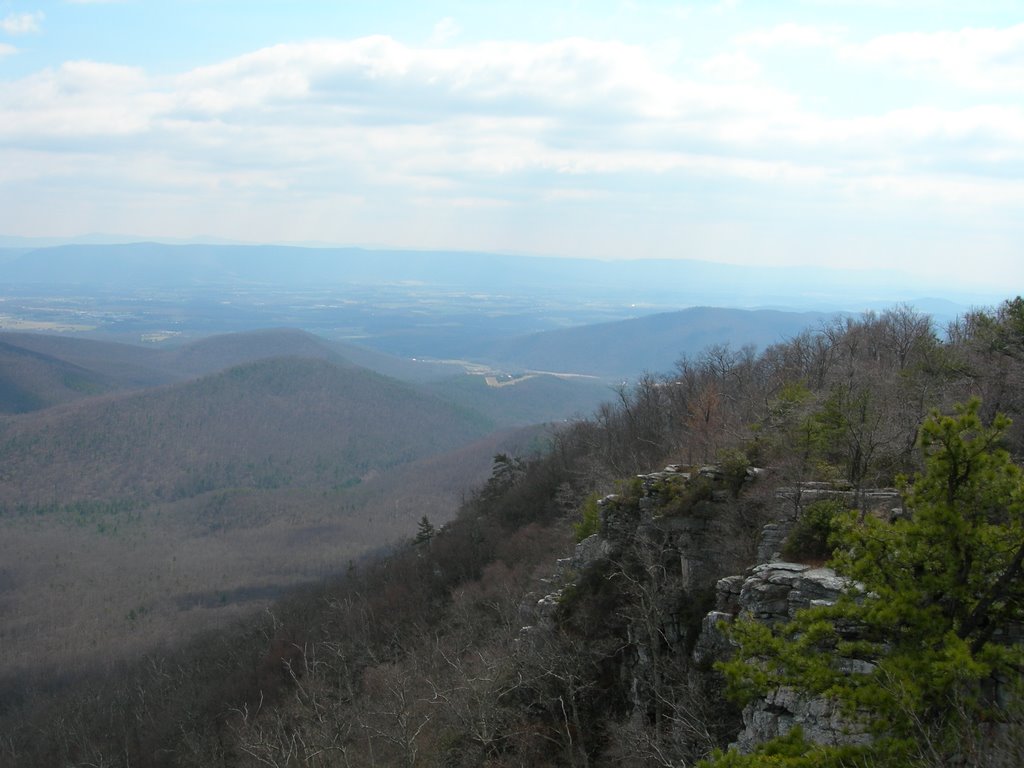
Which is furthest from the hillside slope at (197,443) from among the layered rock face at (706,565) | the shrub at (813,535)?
the shrub at (813,535)

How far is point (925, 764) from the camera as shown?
10250 millimetres

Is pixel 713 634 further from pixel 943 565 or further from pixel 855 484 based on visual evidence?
pixel 943 565

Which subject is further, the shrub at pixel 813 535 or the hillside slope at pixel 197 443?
the hillside slope at pixel 197 443

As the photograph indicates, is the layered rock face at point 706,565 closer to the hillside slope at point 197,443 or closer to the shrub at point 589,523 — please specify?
the shrub at point 589,523

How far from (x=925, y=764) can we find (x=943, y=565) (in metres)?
2.74

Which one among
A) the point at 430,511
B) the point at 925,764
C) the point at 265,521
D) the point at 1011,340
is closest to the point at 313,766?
the point at 925,764

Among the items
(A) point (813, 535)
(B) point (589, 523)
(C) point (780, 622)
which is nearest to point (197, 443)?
(B) point (589, 523)

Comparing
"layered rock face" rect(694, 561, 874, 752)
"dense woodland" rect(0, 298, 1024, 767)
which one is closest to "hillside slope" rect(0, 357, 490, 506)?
"dense woodland" rect(0, 298, 1024, 767)

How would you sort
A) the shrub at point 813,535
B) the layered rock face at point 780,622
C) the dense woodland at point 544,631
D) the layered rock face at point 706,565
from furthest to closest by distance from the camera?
1. the dense woodland at point 544,631
2. the shrub at point 813,535
3. the layered rock face at point 706,565
4. the layered rock face at point 780,622

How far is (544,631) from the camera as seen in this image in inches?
1054

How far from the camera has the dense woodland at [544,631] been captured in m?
21.9

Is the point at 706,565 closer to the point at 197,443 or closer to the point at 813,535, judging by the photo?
the point at 813,535

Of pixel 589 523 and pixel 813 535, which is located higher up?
pixel 813 535

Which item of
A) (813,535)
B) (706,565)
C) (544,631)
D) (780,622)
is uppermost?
(813,535)
